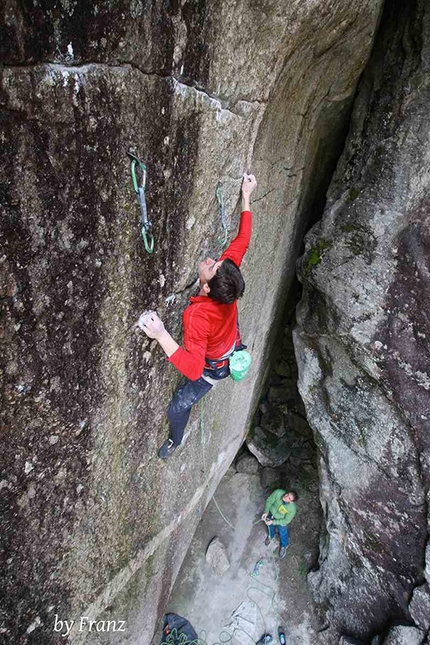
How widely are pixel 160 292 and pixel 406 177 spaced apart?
2.38 meters

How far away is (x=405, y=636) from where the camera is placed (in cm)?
495

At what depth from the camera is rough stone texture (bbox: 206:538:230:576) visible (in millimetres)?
6820

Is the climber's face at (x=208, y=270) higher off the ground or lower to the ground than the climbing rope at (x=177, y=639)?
higher

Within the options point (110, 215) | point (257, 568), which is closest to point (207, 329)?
point (110, 215)

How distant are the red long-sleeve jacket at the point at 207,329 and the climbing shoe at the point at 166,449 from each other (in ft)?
3.38

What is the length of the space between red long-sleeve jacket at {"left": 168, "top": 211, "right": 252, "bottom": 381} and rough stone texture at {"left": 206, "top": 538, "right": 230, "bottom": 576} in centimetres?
479

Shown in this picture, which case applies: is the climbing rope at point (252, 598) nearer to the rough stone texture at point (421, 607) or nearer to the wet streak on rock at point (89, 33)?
the rough stone texture at point (421, 607)

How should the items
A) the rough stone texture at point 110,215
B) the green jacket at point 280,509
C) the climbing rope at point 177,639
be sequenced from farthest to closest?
1. the green jacket at point 280,509
2. the climbing rope at point 177,639
3. the rough stone texture at point 110,215

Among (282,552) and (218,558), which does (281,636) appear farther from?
(218,558)

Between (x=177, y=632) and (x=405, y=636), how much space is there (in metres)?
3.06

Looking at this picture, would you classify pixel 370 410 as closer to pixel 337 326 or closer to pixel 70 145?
pixel 337 326

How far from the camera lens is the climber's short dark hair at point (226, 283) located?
277cm

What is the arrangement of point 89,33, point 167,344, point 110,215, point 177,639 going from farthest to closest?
point 177,639 → point 167,344 → point 110,215 → point 89,33

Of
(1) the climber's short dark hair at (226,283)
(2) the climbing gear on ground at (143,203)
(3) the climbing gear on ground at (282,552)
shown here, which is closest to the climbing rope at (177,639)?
(3) the climbing gear on ground at (282,552)
